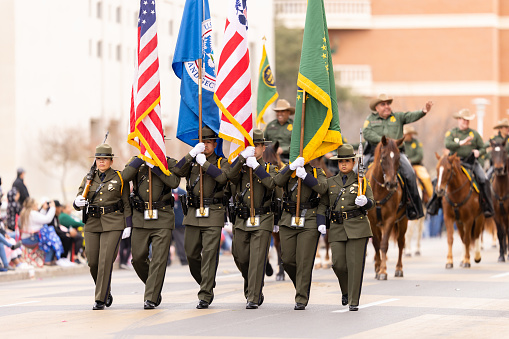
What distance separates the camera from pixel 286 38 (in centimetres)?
7031

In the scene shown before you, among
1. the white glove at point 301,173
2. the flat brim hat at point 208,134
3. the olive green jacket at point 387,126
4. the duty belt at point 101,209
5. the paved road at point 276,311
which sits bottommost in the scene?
the paved road at point 276,311

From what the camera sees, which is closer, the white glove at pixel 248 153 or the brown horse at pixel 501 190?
the white glove at pixel 248 153

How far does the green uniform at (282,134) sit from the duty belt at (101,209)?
18.4 ft

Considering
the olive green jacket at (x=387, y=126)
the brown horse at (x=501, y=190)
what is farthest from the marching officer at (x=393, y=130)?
the brown horse at (x=501, y=190)

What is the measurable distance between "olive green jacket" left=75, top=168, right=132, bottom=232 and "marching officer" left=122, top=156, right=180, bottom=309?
12cm

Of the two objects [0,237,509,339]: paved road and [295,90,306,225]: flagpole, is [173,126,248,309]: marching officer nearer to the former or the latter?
[0,237,509,339]: paved road

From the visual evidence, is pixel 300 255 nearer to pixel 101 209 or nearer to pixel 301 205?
pixel 301 205

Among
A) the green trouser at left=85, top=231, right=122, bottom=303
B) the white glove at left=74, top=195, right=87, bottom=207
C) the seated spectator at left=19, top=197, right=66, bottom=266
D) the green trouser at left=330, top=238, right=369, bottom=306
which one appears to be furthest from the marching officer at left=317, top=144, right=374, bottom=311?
the seated spectator at left=19, top=197, right=66, bottom=266

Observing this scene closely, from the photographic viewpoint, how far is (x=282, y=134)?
19.1 m

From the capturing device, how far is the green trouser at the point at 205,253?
13.5 meters

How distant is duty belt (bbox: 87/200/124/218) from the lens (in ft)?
45.2

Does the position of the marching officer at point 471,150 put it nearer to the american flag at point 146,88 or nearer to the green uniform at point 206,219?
the american flag at point 146,88

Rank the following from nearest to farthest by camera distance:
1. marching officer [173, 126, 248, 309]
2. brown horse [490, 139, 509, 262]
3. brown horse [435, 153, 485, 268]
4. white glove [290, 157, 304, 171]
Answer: white glove [290, 157, 304, 171], marching officer [173, 126, 248, 309], brown horse [435, 153, 485, 268], brown horse [490, 139, 509, 262]

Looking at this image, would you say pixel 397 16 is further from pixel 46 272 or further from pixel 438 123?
pixel 46 272
